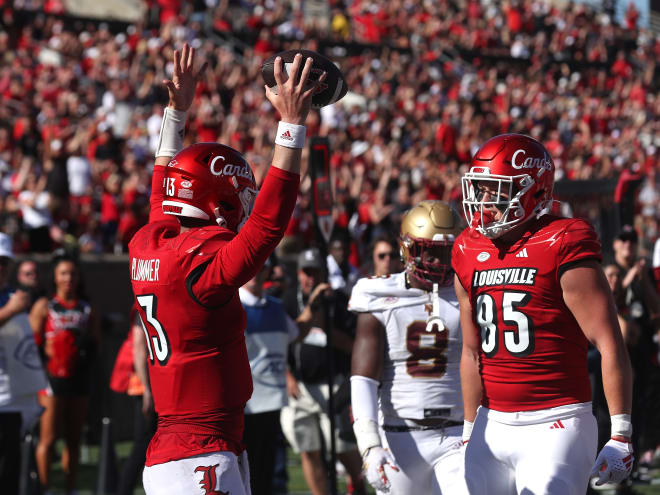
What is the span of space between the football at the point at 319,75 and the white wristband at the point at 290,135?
328mm

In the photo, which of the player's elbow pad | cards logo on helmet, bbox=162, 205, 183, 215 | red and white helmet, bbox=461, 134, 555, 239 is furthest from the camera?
the player's elbow pad

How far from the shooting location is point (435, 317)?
5.06 m

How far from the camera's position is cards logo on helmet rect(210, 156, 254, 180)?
3.99 metres

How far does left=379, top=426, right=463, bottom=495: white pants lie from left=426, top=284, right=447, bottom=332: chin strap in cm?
46

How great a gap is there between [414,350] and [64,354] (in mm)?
4365

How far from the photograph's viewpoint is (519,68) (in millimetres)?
26547

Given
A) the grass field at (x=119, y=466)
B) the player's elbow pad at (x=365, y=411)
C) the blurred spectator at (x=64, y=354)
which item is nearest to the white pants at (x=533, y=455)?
the player's elbow pad at (x=365, y=411)

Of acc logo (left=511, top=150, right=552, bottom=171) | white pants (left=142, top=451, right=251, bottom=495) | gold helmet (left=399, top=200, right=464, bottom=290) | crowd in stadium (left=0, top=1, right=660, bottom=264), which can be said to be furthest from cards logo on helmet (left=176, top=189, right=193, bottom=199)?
crowd in stadium (left=0, top=1, right=660, bottom=264)

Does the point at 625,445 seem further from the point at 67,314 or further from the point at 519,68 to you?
the point at 519,68

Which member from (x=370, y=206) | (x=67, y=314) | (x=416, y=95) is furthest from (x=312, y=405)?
(x=416, y=95)

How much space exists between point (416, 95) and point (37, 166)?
33.8ft

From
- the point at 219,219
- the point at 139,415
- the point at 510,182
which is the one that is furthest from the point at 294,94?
the point at 139,415

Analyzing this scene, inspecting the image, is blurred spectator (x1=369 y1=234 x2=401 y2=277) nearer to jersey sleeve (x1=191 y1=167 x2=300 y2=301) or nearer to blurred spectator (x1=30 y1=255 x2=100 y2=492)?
blurred spectator (x1=30 y1=255 x2=100 y2=492)

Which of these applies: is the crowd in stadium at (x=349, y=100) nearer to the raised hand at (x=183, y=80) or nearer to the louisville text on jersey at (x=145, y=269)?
the raised hand at (x=183, y=80)
